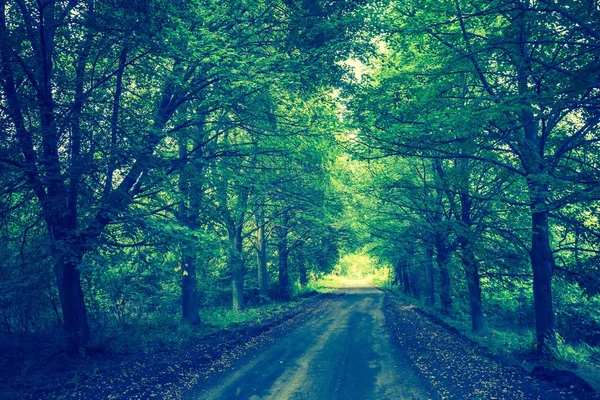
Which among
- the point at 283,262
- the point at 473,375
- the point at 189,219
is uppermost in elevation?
the point at 189,219

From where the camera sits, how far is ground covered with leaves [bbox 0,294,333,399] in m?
6.97

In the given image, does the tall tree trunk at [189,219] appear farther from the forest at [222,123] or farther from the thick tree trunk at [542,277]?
the thick tree trunk at [542,277]

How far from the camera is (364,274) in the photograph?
12756 cm

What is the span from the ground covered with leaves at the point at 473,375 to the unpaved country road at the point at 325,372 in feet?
1.58

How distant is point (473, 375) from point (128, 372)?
25.8ft

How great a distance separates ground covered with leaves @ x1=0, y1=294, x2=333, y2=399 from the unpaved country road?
713mm

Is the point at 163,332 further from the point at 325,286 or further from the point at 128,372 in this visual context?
the point at 325,286

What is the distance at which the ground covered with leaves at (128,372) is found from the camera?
6.97m

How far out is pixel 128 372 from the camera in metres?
8.25

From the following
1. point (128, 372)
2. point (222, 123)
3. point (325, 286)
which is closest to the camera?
point (128, 372)

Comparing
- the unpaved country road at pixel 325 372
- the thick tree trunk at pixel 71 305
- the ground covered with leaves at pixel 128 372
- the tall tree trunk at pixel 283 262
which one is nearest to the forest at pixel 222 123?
the thick tree trunk at pixel 71 305

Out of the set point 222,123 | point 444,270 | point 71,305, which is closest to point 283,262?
point 444,270

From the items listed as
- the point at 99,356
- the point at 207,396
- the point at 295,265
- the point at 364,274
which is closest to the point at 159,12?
the point at 207,396

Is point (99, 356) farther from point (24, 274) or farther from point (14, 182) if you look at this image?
point (14, 182)
